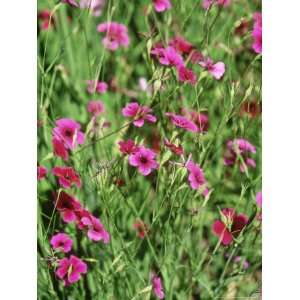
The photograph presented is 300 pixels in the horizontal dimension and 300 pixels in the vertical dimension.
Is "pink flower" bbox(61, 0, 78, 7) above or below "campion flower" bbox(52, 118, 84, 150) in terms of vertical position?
above

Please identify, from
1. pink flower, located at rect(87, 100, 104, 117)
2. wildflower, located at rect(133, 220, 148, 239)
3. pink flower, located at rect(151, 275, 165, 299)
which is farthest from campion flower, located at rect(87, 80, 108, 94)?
pink flower, located at rect(151, 275, 165, 299)

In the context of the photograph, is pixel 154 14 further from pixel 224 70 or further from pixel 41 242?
pixel 41 242

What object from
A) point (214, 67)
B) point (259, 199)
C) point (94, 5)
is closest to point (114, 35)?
point (94, 5)

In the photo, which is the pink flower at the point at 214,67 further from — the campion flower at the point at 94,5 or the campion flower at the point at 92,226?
the campion flower at the point at 92,226

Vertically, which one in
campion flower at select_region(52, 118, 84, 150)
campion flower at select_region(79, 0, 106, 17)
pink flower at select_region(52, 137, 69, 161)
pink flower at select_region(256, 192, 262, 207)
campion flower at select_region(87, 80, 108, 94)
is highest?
campion flower at select_region(79, 0, 106, 17)

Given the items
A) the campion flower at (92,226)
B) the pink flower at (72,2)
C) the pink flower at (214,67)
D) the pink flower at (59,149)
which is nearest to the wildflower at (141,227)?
the campion flower at (92,226)

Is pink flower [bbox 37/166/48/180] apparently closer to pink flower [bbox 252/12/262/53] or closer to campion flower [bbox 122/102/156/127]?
campion flower [bbox 122/102/156/127]
